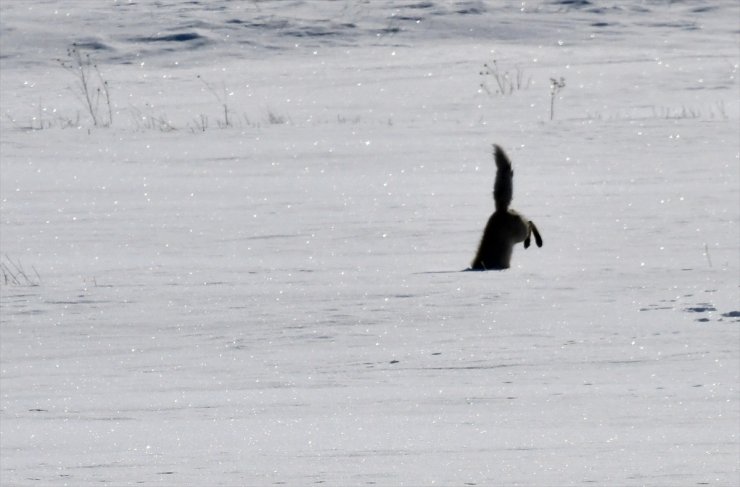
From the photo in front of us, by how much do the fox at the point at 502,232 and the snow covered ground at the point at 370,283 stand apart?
0.54 ft

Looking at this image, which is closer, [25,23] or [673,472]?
[673,472]

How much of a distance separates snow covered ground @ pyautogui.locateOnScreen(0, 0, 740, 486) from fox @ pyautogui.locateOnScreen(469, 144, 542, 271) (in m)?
0.16

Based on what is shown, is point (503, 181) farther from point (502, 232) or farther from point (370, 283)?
point (370, 283)

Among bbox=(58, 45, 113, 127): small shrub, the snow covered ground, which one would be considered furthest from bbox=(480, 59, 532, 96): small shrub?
bbox=(58, 45, 113, 127): small shrub

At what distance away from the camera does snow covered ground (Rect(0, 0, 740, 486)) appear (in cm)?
288

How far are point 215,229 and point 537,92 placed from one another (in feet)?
23.8

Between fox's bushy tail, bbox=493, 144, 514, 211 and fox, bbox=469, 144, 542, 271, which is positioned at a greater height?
fox's bushy tail, bbox=493, 144, 514, 211

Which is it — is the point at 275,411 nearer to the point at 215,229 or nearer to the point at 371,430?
the point at 371,430

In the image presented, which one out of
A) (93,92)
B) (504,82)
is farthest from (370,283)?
(93,92)

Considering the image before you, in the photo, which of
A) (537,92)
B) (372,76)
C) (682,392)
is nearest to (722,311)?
(682,392)

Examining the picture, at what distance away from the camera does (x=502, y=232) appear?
6.05 metres

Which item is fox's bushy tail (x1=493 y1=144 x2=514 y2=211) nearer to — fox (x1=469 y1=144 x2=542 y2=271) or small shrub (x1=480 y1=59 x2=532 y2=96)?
fox (x1=469 y1=144 x2=542 y2=271)

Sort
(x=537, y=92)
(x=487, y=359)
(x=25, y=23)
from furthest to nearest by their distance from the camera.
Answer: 1. (x=25, y=23)
2. (x=537, y=92)
3. (x=487, y=359)

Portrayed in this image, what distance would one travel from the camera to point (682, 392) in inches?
132
